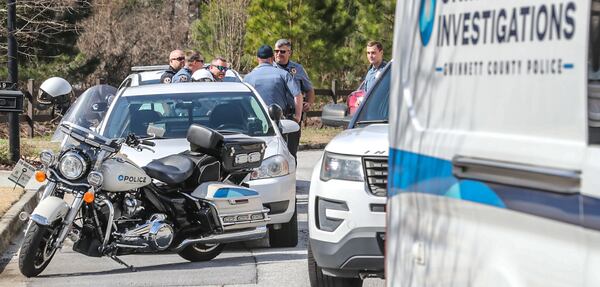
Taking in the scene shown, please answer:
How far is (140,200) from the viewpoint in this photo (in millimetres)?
8711

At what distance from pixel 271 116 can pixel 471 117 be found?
703 centimetres

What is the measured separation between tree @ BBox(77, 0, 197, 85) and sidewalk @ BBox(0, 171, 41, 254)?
18.2m

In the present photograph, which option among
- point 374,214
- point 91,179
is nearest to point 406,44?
point 374,214

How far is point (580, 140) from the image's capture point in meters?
2.90

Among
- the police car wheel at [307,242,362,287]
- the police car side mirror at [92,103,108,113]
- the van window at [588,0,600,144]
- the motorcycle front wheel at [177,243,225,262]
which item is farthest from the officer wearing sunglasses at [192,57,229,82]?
the van window at [588,0,600,144]

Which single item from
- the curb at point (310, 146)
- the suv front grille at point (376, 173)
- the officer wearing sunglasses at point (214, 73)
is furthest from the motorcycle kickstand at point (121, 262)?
the curb at point (310, 146)

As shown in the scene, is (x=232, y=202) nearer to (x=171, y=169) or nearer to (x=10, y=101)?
(x=171, y=169)

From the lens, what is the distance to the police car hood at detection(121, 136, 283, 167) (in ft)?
31.3

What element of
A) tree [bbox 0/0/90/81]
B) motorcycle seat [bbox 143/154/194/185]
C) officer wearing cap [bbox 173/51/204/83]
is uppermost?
tree [bbox 0/0/90/81]

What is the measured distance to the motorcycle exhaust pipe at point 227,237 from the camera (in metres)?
8.76

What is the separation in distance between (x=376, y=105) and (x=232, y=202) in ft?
5.15

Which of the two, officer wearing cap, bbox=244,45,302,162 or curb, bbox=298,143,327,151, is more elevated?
officer wearing cap, bbox=244,45,302,162

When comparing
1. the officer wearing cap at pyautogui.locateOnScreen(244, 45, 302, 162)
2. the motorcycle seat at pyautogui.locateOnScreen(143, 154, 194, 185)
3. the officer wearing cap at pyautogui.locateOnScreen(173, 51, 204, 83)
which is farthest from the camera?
the officer wearing cap at pyautogui.locateOnScreen(173, 51, 204, 83)

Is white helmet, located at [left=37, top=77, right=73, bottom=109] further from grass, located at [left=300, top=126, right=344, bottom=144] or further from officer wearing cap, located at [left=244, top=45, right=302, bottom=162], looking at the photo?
grass, located at [left=300, top=126, right=344, bottom=144]
